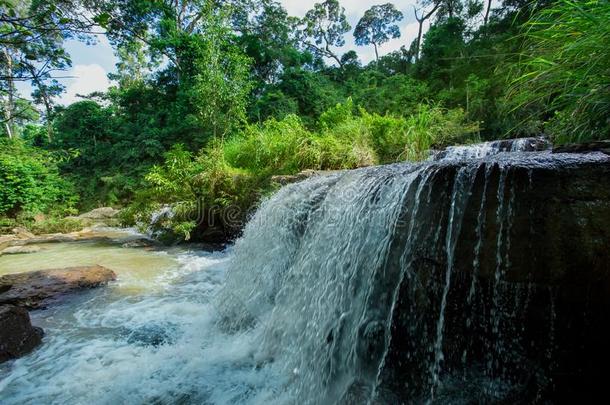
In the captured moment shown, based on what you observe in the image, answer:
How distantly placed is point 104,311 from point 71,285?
1.16 m

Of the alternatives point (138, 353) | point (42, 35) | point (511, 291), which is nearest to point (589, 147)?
point (511, 291)

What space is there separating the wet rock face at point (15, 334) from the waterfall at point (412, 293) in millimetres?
2388

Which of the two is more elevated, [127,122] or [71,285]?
[127,122]

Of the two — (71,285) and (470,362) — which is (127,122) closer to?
(71,285)

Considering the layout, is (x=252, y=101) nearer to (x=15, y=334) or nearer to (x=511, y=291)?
(x=15, y=334)

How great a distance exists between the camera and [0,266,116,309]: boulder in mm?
4160

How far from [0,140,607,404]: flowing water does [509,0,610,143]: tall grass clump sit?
1.61ft

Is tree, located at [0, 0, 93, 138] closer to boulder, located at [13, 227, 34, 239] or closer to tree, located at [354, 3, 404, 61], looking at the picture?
boulder, located at [13, 227, 34, 239]

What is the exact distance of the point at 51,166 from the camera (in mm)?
14648

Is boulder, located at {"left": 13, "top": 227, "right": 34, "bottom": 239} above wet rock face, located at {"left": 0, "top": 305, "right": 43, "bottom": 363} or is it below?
above

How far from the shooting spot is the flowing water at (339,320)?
2.10 m

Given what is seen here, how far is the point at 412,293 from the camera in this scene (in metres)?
2.37

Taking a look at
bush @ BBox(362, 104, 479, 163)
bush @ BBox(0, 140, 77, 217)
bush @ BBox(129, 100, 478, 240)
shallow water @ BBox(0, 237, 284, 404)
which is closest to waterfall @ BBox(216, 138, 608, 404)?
shallow water @ BBox(0, 237, 284, 404)

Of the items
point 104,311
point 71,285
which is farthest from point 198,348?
Result: point 71,285
